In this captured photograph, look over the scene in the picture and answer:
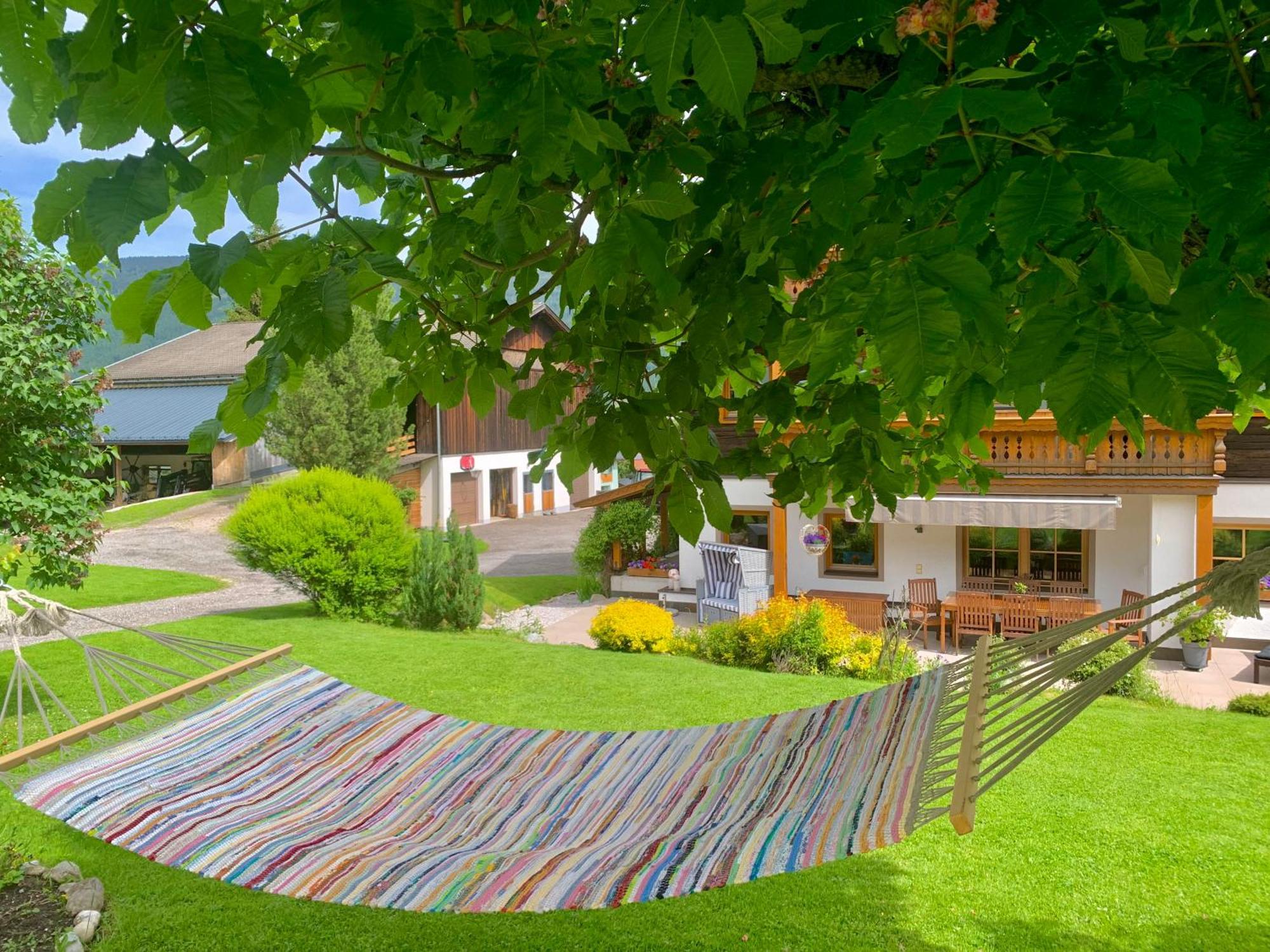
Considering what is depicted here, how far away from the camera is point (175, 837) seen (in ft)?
6.70

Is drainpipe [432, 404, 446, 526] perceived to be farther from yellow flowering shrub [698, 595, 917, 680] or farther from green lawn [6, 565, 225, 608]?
yellow flowering shrub [698, 595, 917, 680]

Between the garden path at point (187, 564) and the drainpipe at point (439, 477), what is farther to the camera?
the drainpipe at point (439, 477)

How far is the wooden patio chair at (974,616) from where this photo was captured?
326 inches

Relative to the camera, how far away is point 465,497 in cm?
1948

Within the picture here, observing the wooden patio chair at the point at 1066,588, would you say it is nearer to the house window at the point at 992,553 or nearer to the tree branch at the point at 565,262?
the house window at the point at 992,553

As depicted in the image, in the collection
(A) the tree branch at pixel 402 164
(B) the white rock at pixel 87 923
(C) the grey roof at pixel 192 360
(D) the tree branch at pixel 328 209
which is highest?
(C) the grey roof at pixel 192 360

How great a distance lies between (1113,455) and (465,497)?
13.7 metres

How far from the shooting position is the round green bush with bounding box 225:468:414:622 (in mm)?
8625

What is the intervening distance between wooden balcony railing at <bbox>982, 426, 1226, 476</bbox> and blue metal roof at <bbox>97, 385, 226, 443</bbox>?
13.9m

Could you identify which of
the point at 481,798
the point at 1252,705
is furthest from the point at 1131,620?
the point at 481,798

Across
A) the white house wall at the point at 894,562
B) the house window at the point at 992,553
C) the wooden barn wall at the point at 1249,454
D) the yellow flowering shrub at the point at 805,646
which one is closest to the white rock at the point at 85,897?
the yellow flowering shrub at the point at 805,646

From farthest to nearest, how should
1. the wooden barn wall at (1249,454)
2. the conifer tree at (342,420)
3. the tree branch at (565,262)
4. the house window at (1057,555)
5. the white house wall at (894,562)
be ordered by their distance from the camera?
the conifer tree at (342,420)
the white house wall at (894,562)
the house window at (1057,555)
the wooden barn wall at (1249,454)
the tree branch at (565,262)

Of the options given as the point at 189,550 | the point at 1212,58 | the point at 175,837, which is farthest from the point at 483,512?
the point at 1212,58

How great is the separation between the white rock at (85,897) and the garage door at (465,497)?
1564cm
